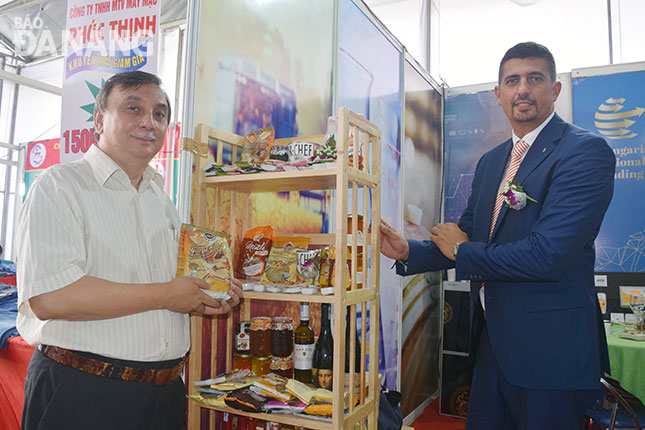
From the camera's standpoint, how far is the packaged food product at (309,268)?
5.53 feet

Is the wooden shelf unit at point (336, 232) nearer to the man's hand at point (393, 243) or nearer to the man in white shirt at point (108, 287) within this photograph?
the man's hand at point (393, 243)

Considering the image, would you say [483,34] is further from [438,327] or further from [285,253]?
[285,253]

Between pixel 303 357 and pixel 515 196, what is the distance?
960 millimetres

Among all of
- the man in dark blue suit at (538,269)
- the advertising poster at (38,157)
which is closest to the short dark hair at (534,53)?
the man in dark blue suit at (538,269)

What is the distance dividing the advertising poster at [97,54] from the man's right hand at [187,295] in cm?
86

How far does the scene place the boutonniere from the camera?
163cm

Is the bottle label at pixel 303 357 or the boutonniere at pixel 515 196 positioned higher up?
the boutonniere at pixel 515 196

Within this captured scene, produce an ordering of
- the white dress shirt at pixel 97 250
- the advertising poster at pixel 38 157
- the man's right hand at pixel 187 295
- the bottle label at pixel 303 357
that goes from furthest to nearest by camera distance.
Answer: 1. the advertising poster at pixel 38 157
2. the bottle label at pixel 303 357
3. the man's right hand at pixel 187 295
4. the white dress shirt at pixel 97 250

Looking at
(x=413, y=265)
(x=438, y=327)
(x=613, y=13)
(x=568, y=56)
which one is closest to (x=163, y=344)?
(x=413, y=265)

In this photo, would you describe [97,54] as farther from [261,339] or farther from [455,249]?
[455,249]

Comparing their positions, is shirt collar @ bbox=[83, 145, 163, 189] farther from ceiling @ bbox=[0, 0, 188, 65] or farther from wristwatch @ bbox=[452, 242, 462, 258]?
ceiling @ bbox=[0, 0, 188, 65]

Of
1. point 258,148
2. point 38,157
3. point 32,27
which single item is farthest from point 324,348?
point 38,157

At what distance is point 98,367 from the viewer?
1.21m

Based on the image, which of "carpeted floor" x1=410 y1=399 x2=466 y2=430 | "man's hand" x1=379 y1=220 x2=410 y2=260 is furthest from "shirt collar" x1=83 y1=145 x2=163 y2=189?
"carpeted floor" x1=410 y1=399 x2=466 y2=430
